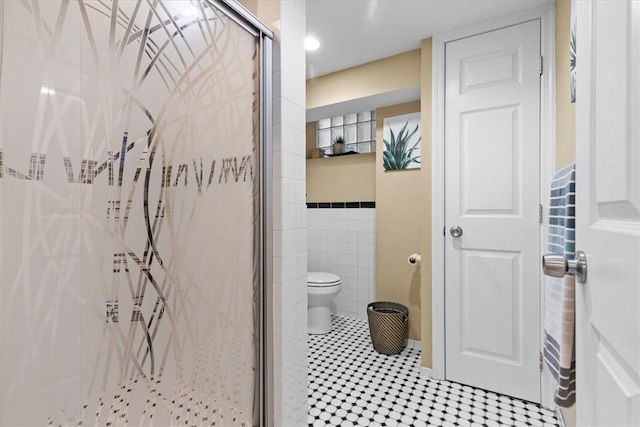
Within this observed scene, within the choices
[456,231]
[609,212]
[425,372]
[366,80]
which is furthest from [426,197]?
[609,212]

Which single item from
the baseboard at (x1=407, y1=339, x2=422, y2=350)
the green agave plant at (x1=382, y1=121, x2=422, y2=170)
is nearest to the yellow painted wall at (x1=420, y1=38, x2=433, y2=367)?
the baseboard at (x1=407, y1=339, x2=422, y2=350)

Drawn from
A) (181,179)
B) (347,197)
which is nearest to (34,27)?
(181,179)

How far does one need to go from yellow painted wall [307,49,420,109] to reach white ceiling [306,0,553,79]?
0.27 feet

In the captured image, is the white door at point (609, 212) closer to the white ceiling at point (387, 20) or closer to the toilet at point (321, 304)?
the white ceiling at point (387, 20)

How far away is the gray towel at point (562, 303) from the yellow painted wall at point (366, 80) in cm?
134

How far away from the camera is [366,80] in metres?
2.43

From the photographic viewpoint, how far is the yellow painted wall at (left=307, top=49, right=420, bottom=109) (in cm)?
224

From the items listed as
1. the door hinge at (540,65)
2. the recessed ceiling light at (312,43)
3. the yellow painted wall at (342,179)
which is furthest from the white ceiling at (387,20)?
the yellow painted wall at (342,179)

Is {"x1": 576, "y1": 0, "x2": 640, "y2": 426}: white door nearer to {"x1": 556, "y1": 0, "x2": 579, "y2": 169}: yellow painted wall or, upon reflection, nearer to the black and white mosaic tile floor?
{"x1": 556, "y1": 0, "x2": 579, "y2": 169}: yellow painted wall

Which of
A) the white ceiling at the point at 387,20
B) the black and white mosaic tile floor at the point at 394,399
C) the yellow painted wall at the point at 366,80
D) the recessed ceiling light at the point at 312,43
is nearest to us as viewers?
the black and white mosaic tile floor at the point at 394,399

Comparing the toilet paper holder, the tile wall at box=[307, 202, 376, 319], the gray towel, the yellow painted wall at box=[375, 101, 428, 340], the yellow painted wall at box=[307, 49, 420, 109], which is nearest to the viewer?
the gray towel

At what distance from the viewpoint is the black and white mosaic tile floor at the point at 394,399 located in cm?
164

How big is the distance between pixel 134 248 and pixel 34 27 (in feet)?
1.73

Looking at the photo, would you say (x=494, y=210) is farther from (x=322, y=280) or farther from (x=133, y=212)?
(x=133, y=212)
